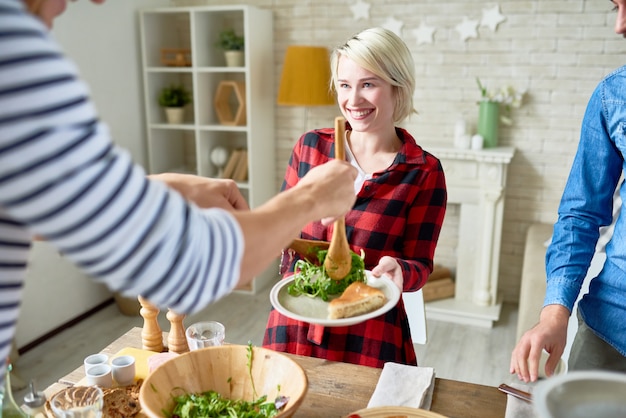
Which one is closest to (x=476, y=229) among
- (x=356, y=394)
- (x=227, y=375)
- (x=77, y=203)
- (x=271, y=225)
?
(x=356, y=394)

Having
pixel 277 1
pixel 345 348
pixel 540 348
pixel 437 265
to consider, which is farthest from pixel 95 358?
pixel 277 1

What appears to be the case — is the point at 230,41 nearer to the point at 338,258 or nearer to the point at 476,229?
the point at 476,229

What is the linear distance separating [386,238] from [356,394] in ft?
1.83

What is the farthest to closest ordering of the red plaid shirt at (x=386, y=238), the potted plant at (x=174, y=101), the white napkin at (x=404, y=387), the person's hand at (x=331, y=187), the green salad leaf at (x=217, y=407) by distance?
the potted plant at (x=174, y=101) < the red plaid shirt at (x=386, y=238) < the white napkin at (x=404, y=387) < the green salad leaf at (x=217, y=407) < the person's hand at (x=331, y=187)

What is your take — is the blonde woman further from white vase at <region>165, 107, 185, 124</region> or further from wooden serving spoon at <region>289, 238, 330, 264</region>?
white vase at <region>165, 107, 185, 124</region>

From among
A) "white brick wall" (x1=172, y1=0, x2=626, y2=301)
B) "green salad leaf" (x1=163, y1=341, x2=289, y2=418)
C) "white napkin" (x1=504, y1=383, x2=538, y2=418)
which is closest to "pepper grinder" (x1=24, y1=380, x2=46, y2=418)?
"green salad leaf" (x1=163, y1=341, x2=289, y2=418)

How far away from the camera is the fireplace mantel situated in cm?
362

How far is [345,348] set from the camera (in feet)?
5.50

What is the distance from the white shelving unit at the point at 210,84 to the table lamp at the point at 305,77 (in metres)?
0.29

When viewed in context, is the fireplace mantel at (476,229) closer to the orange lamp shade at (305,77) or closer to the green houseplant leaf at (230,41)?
the orange lamp shade at (305,77)

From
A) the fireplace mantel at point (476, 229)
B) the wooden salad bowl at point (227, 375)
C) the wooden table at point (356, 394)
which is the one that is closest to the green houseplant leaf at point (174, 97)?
the fireplace mantel at point (476, 229)

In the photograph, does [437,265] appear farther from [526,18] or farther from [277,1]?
[277,1]

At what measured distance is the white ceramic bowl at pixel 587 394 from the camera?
63 centimetres

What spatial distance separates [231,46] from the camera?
4.04m
